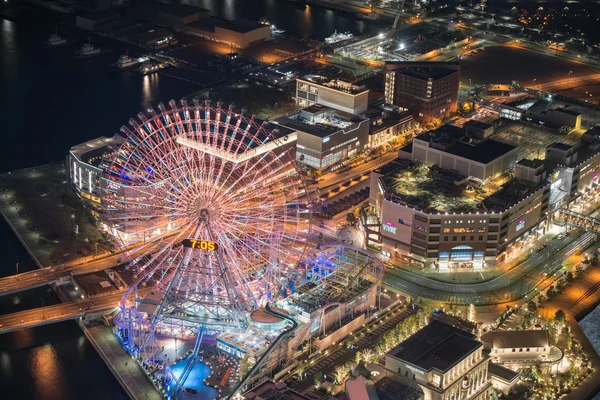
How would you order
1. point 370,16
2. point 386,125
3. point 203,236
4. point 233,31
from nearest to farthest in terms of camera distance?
point 203,236
point 386,125
point 233,31
point 370,16

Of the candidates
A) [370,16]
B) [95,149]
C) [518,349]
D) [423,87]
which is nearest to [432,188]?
[518,349]

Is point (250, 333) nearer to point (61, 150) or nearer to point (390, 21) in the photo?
point (61, 150)

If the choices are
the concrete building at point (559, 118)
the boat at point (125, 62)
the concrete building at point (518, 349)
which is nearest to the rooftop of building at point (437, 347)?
the concrete building at point (518, 349)

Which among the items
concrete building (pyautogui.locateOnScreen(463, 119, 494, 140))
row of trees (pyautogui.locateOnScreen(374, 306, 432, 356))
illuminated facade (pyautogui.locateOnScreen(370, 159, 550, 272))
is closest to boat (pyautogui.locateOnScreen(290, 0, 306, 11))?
concrete building (pyautogui.locateOnScreen(463, 119, 494, 140))

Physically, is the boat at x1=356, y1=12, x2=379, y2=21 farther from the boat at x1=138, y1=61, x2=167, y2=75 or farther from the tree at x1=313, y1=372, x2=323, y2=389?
the tree at x1=313, y1=372, x2=323, y2=389

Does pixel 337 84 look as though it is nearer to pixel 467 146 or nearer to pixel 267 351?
pixel 467 146

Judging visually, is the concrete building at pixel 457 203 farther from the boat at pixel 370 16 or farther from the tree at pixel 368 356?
the boat at pixel 370 16
